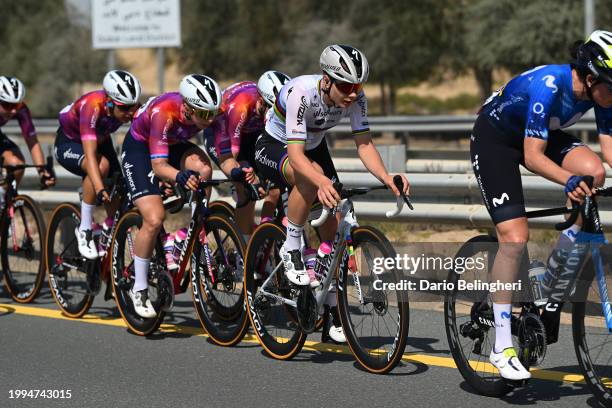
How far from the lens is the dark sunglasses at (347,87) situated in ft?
22.9

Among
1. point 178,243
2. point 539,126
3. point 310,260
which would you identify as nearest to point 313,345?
point 310,260

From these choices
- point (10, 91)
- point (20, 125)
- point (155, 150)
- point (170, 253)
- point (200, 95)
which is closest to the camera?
point (200, 95)

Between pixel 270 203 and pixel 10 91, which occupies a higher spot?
pixel 10 91

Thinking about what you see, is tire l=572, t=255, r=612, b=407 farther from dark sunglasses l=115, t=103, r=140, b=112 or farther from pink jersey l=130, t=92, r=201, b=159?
dark sunglasses l=115, t=103, r=140, b=112

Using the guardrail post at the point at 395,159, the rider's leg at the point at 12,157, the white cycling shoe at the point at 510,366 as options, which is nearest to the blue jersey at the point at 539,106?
the white cycling shoe at the point at 510,366

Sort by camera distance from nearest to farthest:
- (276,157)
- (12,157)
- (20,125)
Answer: (276,157)
(20,125)
(12,157)

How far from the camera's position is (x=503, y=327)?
20.5 ft

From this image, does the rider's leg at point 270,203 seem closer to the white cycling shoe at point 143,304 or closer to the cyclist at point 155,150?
the cyclist at point 155,150

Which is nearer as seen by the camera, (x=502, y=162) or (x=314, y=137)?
(x=502, y=162)

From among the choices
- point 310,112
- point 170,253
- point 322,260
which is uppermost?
point 310,112

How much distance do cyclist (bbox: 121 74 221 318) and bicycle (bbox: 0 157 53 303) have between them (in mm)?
1713

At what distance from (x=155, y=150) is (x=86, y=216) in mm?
1461

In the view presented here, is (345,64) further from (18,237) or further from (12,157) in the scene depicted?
(12,157)

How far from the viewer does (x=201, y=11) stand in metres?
67.8
